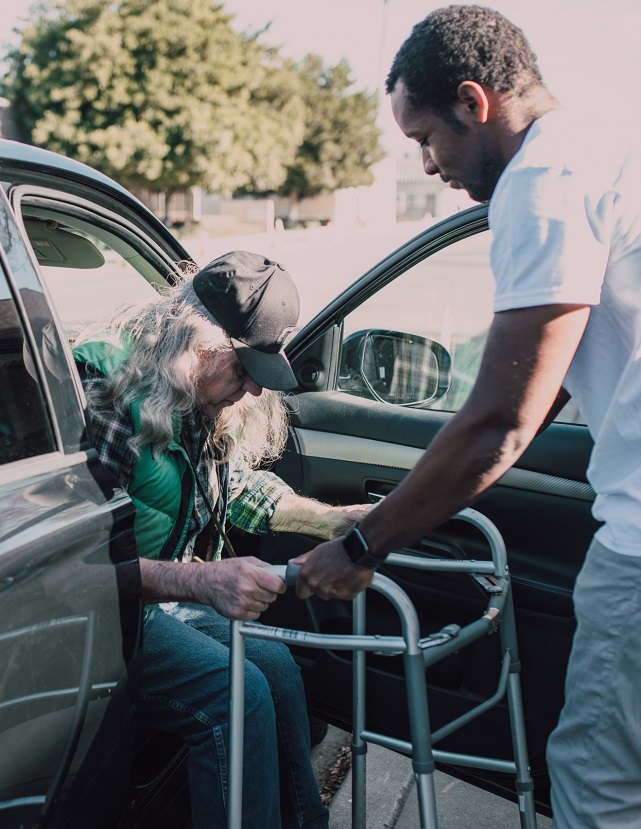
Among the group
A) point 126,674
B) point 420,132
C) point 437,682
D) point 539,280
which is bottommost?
point 437,682

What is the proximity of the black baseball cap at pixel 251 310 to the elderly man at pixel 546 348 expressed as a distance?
63cm

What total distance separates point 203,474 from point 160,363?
0.34 metres

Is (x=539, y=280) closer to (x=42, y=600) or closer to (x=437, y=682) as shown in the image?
(x=42, y=600)

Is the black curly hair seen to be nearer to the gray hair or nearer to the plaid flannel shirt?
the gray hair

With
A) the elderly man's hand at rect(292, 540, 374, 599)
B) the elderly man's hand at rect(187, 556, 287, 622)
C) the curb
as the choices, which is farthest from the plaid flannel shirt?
the curb

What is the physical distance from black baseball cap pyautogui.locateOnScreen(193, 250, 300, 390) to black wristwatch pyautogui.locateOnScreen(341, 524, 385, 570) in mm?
694

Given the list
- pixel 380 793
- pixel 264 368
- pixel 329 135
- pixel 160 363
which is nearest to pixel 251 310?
pixel 264 368

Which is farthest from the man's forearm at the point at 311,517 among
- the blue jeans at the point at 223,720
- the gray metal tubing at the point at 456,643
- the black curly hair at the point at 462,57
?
the black curly hair at the point at 462,57

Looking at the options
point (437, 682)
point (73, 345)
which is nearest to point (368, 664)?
point (437, 682)

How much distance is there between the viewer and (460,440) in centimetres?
139

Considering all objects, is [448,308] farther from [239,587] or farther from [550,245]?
[550,245]

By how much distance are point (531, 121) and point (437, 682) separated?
5.12 ft

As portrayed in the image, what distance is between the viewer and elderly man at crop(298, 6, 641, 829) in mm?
1311

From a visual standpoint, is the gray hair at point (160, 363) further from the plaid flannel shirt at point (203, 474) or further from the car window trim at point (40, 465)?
the car window trim at point (40, 465)
